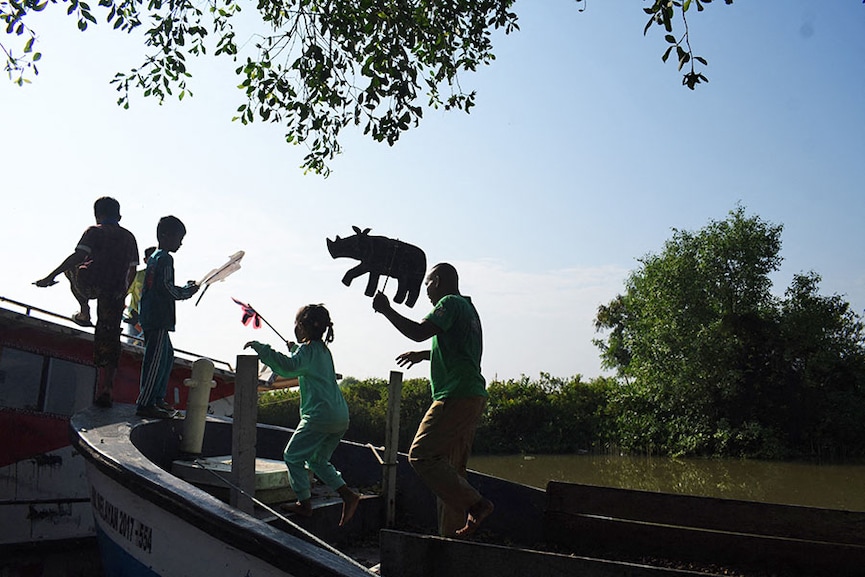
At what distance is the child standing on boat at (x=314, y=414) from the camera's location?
491 centimetres

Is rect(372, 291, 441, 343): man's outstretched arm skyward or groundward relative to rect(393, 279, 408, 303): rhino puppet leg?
groundward

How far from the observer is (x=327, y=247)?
524cm

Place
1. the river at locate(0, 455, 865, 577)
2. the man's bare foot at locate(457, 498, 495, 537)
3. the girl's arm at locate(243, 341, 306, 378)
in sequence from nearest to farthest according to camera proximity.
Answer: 1. the man's bare foot at locate(457, 498, 495, 537)
2. the girl's arm at locate(243, 341, 306, 378)
3. the river at locate(0, 455, 865, 577)

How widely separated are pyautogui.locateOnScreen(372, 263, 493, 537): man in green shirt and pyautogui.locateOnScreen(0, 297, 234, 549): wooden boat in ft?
14.6

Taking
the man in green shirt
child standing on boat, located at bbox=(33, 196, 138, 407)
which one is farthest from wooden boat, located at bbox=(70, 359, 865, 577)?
child standing on boat, located at bbox=(33, 196, 138, 407)

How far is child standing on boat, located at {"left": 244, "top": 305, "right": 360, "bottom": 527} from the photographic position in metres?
4.91

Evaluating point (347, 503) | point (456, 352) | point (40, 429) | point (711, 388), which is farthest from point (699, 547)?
point (711, 388)

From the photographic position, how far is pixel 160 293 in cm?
591

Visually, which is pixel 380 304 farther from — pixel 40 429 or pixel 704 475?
pixel 704 475

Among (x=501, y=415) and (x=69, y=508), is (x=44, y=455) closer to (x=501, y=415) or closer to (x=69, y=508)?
(x=69, y=508)

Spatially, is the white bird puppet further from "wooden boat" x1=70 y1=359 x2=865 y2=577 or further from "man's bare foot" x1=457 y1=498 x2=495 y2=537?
"man's bare foot" x1=457 y1=498 x2=495 y2=537

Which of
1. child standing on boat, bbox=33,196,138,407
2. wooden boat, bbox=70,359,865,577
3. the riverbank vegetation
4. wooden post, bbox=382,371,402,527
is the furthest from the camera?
the riverbank vegetation

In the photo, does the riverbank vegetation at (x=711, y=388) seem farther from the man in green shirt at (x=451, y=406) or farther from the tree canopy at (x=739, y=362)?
the man in green shirt at (x=451, y=406)

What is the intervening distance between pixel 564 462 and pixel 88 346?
15675 millimetres
